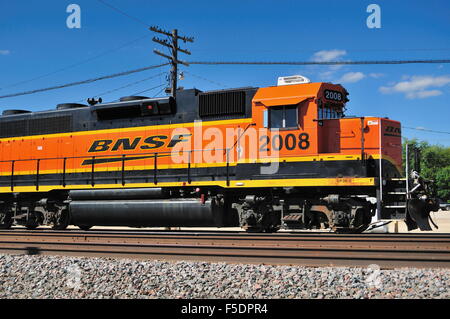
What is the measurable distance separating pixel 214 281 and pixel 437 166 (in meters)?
90.6

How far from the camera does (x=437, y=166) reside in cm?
8656

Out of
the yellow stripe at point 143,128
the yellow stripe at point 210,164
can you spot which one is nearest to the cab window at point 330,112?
the yellow stripe at point 210,164

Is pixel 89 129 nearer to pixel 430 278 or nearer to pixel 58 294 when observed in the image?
pixel 58 294

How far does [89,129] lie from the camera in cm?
1412

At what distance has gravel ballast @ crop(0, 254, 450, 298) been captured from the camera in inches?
215

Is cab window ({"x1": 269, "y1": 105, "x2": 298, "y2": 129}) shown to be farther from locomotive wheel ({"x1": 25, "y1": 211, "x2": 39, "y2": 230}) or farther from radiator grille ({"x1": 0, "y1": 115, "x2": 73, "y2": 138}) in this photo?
locomotive wheel ({"x1": 25, "y1": 211, "x2": 39, "y2": 230})

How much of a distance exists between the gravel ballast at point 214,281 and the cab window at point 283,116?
482cm

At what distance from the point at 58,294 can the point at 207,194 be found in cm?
637

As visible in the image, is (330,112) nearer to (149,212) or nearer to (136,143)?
(149,212)

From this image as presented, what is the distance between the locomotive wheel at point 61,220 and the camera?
1375 centimetres


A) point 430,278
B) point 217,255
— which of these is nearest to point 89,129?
point 217,255

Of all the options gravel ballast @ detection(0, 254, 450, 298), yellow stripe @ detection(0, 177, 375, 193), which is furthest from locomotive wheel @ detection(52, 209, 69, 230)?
gravel ballast @ detection(0, 254, 450, 298)

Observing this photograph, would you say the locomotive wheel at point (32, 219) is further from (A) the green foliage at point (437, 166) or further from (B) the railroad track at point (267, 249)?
(A) the green foliage at point (437, 166)

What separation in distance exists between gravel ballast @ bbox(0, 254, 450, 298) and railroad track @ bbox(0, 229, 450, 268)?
416 millimetres
